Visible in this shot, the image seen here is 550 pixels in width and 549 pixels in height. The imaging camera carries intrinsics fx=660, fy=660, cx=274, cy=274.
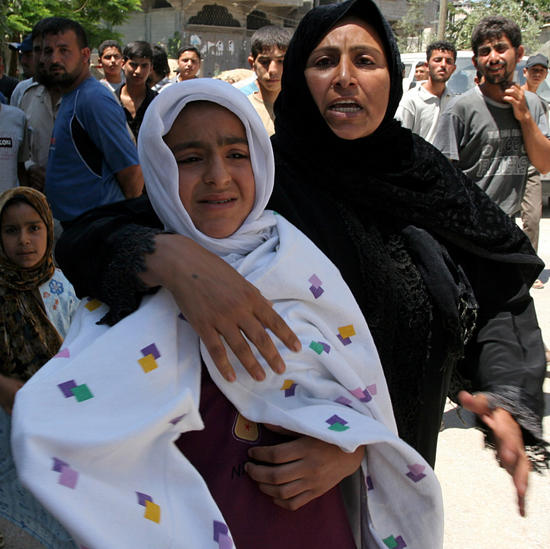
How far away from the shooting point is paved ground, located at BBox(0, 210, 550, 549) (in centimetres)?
277

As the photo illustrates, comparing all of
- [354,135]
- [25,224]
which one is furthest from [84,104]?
A: [354,135]

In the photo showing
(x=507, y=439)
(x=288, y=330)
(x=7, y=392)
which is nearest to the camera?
(x=288, y=330)

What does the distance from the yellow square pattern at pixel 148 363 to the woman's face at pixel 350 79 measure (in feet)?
2.45

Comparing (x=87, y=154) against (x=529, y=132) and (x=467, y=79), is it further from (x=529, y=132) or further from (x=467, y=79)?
(x=467, y=79)

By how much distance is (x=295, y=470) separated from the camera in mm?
1213

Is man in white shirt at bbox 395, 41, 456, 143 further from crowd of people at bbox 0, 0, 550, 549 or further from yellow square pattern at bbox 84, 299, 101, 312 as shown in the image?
yellow square pattern at bbox 84, 299, 101, 312

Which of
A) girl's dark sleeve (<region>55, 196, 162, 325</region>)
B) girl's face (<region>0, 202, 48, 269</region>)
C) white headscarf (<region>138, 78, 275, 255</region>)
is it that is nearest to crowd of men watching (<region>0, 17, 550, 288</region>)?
girl's face (<region>0, 202, 48, 269</region>)

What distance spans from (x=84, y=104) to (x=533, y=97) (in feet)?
10.9

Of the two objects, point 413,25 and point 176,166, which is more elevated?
point 413,25

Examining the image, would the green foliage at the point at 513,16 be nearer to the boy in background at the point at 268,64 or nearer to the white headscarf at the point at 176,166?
the boy in background at the point at 268,64

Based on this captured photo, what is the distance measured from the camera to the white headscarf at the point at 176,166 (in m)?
1.31

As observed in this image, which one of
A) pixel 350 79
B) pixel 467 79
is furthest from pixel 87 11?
pixel 350 79

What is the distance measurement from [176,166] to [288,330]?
396mm

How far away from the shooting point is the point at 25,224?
9.16 ft
